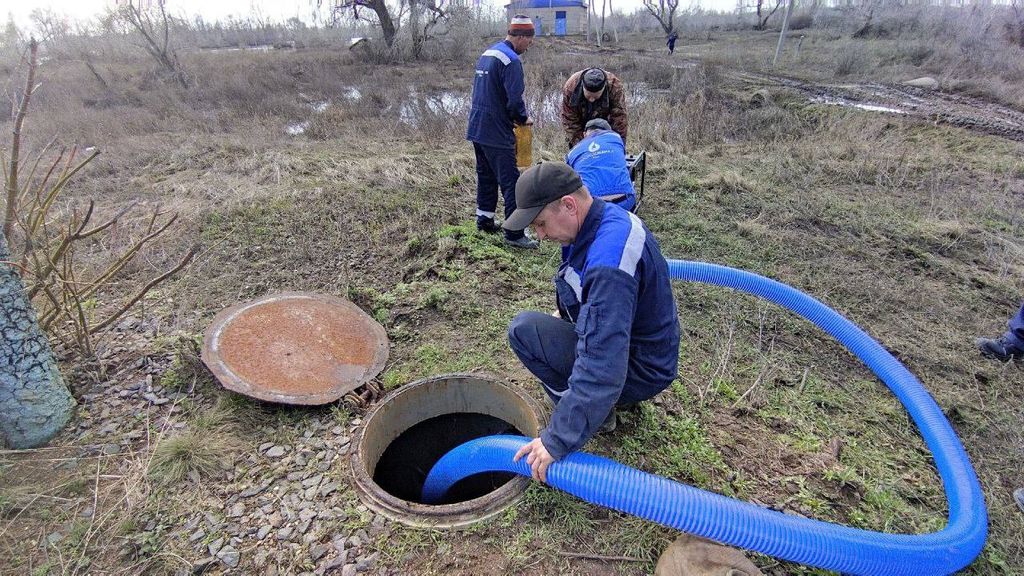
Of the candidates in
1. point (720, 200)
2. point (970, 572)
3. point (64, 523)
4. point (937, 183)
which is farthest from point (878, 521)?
point (937, 183)

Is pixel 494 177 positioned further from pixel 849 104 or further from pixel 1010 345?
pixel 849 104

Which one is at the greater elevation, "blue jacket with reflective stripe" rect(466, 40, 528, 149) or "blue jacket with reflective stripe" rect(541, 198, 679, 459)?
"blue jacket with reflective stripe" rect(466, 40, 528, 149)

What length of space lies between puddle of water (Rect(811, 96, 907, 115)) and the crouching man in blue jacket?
1096cm

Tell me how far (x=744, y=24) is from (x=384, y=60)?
90.4 feet

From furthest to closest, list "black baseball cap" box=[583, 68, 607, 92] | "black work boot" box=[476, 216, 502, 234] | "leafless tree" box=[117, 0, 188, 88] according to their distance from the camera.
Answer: "leafless tree" box=[117, 0, 188, 88] < "black work boot" box=[476, 216, 502, 234] < "black baseball cap" box=[583, 68, 607, 92]

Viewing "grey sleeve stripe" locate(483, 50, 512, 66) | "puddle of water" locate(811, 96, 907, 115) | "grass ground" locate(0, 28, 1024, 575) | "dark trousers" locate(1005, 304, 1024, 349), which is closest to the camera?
"grass ground" locate(0, 28, 1024, 575)

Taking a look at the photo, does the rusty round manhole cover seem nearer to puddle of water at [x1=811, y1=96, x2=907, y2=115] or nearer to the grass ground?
the grass ground

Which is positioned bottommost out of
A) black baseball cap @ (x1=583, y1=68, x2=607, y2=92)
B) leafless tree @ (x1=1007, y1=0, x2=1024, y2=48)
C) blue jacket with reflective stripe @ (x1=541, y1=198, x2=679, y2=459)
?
blue jacket with reflective stripe @ (x1=541, y1=198, x2=679, y2=459)

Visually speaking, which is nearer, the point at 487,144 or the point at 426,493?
Result: the point at 426,493

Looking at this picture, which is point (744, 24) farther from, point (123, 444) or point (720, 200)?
point (123, 444)

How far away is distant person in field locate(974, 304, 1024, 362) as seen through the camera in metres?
3.00

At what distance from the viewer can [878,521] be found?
2020 mm

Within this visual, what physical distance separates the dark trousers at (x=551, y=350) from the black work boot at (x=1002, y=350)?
8.29 feet

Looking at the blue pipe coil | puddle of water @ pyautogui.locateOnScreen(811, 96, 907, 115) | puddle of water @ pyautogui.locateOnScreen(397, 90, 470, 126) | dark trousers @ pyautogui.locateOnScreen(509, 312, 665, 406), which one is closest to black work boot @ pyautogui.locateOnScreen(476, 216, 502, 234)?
dark trousers @ pyautogui.locateOnScreen(509, 312, 665, 406)
